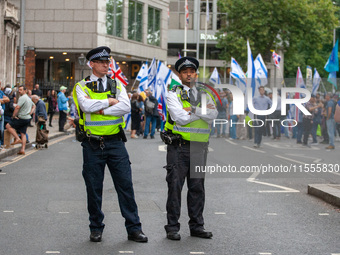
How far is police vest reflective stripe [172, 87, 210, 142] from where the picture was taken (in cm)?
698

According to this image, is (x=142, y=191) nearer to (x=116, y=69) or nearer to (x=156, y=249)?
(x=156, y=249)

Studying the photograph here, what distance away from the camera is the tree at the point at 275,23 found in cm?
4975

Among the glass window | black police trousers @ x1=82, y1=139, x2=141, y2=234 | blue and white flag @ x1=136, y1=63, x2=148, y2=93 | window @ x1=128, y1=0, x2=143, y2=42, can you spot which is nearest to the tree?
window @ x1=128, y1=0, x2=143, y2=42

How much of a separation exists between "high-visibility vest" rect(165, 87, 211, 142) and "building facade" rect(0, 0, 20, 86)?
27839 mm

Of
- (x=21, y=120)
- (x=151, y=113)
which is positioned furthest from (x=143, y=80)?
(x=21, y=120)

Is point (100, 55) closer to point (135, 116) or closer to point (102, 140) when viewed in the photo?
point (102, 140)

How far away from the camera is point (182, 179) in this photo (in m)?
7.02

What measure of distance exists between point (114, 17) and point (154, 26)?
570 cm

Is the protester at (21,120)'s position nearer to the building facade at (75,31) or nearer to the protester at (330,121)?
the protester at (330,121)

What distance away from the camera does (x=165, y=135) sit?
7020mm

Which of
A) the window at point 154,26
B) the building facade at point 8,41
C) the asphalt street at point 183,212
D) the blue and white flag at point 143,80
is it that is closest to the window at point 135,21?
the window at point 154,26

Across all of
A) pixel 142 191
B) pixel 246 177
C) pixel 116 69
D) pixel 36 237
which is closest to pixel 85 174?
pixel 36 237

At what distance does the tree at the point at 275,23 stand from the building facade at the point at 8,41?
18050 mm

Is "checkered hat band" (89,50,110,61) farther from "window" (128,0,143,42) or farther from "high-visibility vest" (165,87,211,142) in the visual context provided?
"window" (128,0,143,42)
